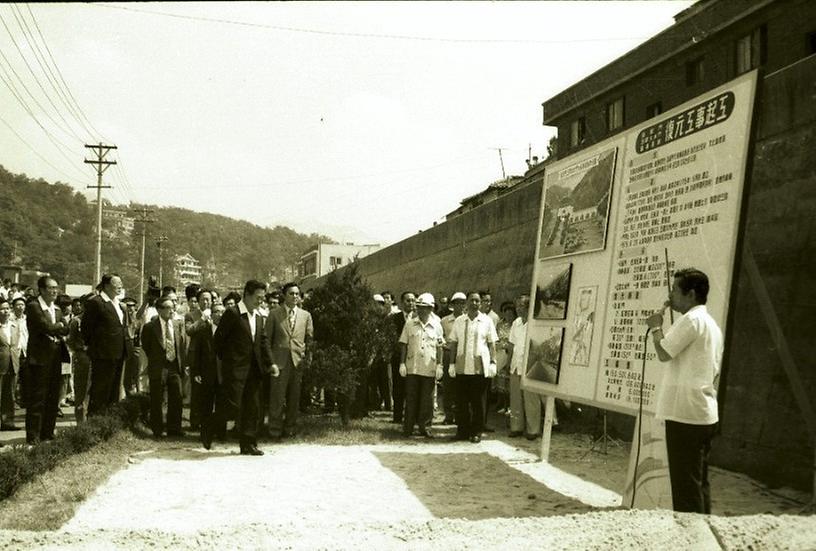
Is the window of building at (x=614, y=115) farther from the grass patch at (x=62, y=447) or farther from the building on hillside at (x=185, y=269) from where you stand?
the building on hillside at (x=185, y=269)

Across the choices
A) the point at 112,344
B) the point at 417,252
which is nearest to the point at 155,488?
the point at 112,344

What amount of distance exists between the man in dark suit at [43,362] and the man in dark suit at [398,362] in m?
4.88

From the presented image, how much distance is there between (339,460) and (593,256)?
3.72 meters

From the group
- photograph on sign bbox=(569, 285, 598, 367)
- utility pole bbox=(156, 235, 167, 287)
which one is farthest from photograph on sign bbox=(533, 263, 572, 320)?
utility pole bbox=(156, 235, 167, 287)

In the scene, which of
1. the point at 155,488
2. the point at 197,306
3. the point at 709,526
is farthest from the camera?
the point at 197,306

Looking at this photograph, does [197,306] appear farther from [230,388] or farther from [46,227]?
[46,227]

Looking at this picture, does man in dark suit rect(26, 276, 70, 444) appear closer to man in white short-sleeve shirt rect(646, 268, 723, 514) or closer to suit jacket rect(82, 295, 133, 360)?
suit jacket rect(82, 295, 133, 360)

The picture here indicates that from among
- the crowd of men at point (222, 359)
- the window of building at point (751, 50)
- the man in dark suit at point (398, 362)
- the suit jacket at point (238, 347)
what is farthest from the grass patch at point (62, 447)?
the window of building at point (751, 50)

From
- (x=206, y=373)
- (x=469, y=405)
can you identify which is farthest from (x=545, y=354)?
(x=206, y=373)

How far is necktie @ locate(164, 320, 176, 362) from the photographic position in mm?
10062

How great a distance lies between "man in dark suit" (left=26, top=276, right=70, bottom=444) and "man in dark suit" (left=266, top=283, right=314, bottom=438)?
2.59 m

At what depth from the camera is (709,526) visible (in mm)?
3686

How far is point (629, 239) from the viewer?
22.6 ft

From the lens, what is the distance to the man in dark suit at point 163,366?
998cm
